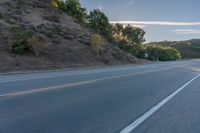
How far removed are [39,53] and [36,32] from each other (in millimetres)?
9951

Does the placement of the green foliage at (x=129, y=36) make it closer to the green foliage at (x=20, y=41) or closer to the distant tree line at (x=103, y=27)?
the distant tree line at (x=103, y=27)

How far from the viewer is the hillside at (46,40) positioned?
43625 millimetres

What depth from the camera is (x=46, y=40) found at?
→ 180 ft

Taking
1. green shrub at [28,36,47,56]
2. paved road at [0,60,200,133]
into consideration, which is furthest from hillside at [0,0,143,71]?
paved road at [0,60,200,133]

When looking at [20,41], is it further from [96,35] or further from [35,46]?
[96,35]

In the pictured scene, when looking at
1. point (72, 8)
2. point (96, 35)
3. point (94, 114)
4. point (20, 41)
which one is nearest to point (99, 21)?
point (72, 8)

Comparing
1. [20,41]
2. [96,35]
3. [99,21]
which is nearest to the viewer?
[20,41]

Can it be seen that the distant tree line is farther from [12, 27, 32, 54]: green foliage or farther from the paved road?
→ the paved road

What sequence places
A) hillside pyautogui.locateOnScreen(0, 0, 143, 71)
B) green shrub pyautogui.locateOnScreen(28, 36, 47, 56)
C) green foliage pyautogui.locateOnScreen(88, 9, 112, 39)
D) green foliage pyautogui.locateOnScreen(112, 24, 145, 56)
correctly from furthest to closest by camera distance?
green foliage pyautogui.locateOnScreen(112, 24, 145, 56)
green foliage pyautogui.locateOnScreen(88, 9, 112, 39)
green shrub pyautogui.locateOnScreen(28, 36, 47, 56)
hillside pyautogui.locateOnScreen(0, 0, 143, 71)

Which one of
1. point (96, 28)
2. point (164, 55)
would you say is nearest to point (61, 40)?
point (96, 28)

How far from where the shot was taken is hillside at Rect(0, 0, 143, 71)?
43.6 metres

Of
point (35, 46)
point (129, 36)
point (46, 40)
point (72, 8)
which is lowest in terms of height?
point (129, 36)

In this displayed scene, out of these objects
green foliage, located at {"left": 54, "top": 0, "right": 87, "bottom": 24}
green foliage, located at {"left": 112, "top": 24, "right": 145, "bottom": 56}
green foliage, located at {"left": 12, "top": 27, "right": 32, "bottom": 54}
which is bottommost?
green foliage, located at {"left": 112, "top": 24, "right": 145, "bottom": 56}

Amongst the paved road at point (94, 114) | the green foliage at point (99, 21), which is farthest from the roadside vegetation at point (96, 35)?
the paved road at point (94, 114)
